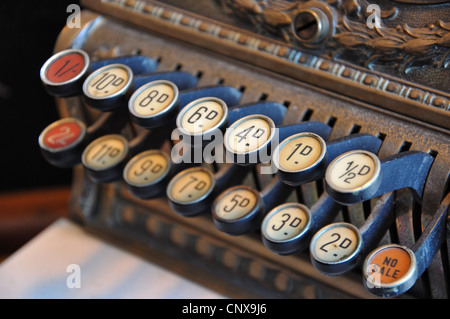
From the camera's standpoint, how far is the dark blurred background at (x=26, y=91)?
2.01m

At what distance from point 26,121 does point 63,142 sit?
2.68 ft

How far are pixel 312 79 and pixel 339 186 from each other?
1.19 ft

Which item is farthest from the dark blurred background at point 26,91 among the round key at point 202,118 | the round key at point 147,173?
the round key at point 202,118

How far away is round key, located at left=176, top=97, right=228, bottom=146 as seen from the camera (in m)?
1.29

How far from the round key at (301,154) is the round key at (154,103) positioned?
257 mm

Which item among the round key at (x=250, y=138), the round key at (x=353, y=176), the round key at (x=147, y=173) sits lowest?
the round key at (x=147, y=173)

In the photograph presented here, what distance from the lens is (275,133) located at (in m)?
1.27

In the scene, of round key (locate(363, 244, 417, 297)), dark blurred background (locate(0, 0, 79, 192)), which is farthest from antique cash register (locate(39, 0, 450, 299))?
dark blurred background (locate(0, 0, 79, 192))

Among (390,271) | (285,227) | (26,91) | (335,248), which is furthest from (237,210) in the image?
(26,91)

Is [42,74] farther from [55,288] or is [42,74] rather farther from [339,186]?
[339,186]

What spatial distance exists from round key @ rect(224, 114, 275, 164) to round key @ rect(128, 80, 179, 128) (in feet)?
0.49

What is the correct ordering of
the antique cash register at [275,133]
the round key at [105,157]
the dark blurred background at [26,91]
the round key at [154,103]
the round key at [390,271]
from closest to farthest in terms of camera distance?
the round key at [390,271]
the antique cash register at [275,133]
the round key at [154,103]
the round key at [105,157]
the dark blurred background at [26,91]

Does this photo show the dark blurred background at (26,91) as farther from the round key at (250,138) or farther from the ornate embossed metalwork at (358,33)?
the round key at (250,138)

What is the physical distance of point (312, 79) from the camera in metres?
1.41
